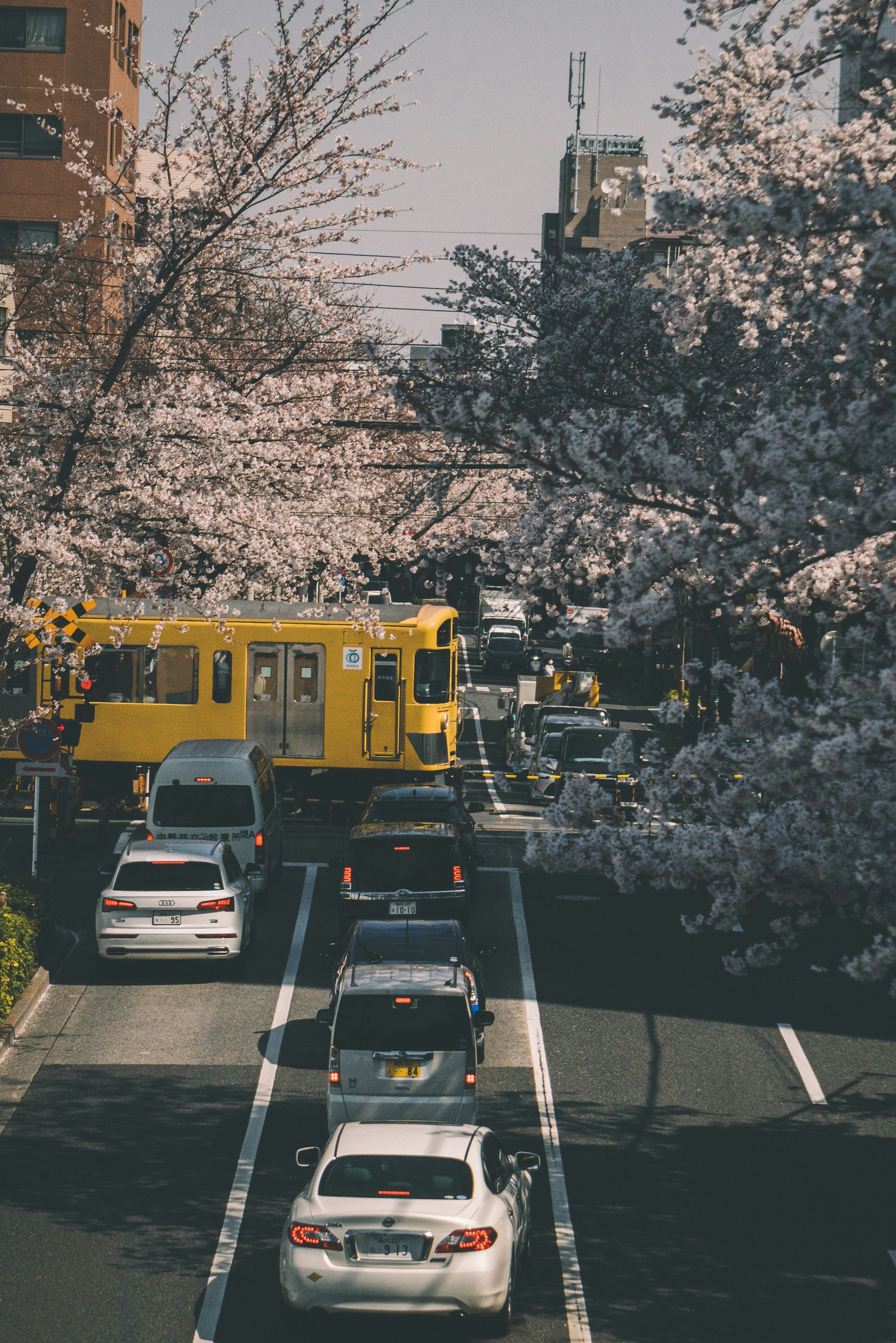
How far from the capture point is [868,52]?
8.02 metres

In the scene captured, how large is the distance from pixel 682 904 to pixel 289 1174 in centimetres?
1146

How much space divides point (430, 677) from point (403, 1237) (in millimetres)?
19759

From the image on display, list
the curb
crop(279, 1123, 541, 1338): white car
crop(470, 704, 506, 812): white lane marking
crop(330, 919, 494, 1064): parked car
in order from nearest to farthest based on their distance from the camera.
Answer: crop(279, 1123, 541, 1338): white car
crop(330, 919, 494, 1064): parked car
the curb
crop(470, 704, 506, 812): white lane marking

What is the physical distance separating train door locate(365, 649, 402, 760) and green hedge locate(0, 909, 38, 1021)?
11665mm

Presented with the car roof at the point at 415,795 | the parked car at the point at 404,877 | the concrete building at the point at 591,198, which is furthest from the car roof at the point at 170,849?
the concrete building at the point at 591,198

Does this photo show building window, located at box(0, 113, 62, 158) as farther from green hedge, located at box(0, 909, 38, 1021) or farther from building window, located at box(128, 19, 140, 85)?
green hedge, located at box(0, 909, 38, 1021)

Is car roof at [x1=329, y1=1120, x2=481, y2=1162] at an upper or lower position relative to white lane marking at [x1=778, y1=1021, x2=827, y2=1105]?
upper

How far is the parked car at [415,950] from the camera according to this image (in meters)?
13.7

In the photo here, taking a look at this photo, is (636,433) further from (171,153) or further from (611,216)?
(611,216)

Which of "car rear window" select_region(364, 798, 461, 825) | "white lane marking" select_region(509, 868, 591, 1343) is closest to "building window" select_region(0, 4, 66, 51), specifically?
"car rear window" select_region(364, 798, 461, 825)

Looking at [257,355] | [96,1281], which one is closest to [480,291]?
[257,355]

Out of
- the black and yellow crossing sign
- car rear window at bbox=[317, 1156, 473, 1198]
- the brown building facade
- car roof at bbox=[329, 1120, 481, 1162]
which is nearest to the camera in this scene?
car rear window at bbox=[317, 1156, 473, 1198]

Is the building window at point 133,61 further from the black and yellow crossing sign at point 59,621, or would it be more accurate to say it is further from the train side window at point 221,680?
the train side window at point 221,680

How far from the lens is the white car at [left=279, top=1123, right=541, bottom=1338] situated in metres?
8.89
